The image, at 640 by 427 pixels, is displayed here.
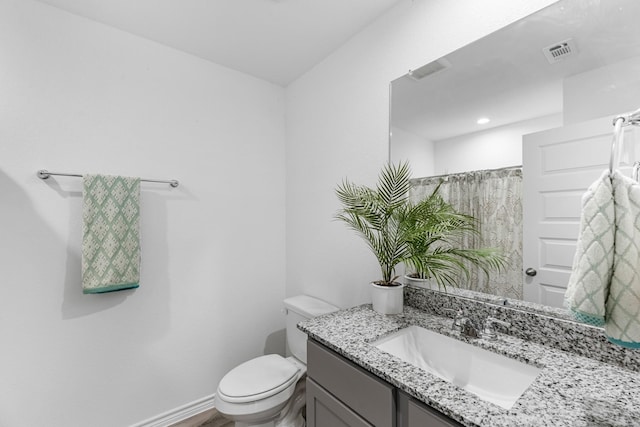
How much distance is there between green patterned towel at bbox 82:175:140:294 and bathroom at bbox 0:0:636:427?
0.13 metres

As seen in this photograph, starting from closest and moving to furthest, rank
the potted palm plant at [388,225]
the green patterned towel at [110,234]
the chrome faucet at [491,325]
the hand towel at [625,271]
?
1. the hand towel at [625,271]
2. the chrome faucet at [491,325]
3. the potted palm plant at [388,225]
4. the green patterned towel at [110,234]

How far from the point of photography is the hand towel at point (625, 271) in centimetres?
63

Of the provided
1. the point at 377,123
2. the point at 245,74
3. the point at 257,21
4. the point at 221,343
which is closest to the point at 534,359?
the point at 377,123

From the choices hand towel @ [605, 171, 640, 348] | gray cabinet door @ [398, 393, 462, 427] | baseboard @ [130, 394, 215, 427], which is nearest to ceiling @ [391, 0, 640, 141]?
hand towel @ [605, 171, 640, 348]

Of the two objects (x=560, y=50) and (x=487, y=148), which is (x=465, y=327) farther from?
(x=560, y=50)

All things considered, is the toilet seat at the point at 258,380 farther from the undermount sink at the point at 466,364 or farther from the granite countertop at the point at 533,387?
the undermount sink at the point at 466,364

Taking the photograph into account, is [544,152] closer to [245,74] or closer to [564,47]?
[564,47]

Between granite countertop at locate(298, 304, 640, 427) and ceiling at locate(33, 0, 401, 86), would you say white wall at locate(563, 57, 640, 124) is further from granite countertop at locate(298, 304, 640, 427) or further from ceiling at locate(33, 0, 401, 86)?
ceiling at locate(33, 0, 401, 86)

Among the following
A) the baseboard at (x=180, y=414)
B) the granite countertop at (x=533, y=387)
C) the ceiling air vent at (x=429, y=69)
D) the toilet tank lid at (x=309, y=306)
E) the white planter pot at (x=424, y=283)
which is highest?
the ceiling air vent at (x=429, y=69)

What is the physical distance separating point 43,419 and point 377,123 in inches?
91.9

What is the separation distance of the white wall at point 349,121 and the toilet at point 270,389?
1.09 feet

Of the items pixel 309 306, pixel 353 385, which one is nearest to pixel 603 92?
pixel 353 385

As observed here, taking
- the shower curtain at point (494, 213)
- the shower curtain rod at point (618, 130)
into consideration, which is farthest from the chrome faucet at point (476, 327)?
the shower curtain rod at point (618, 130)

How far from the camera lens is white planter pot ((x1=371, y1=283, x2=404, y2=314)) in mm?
1313
